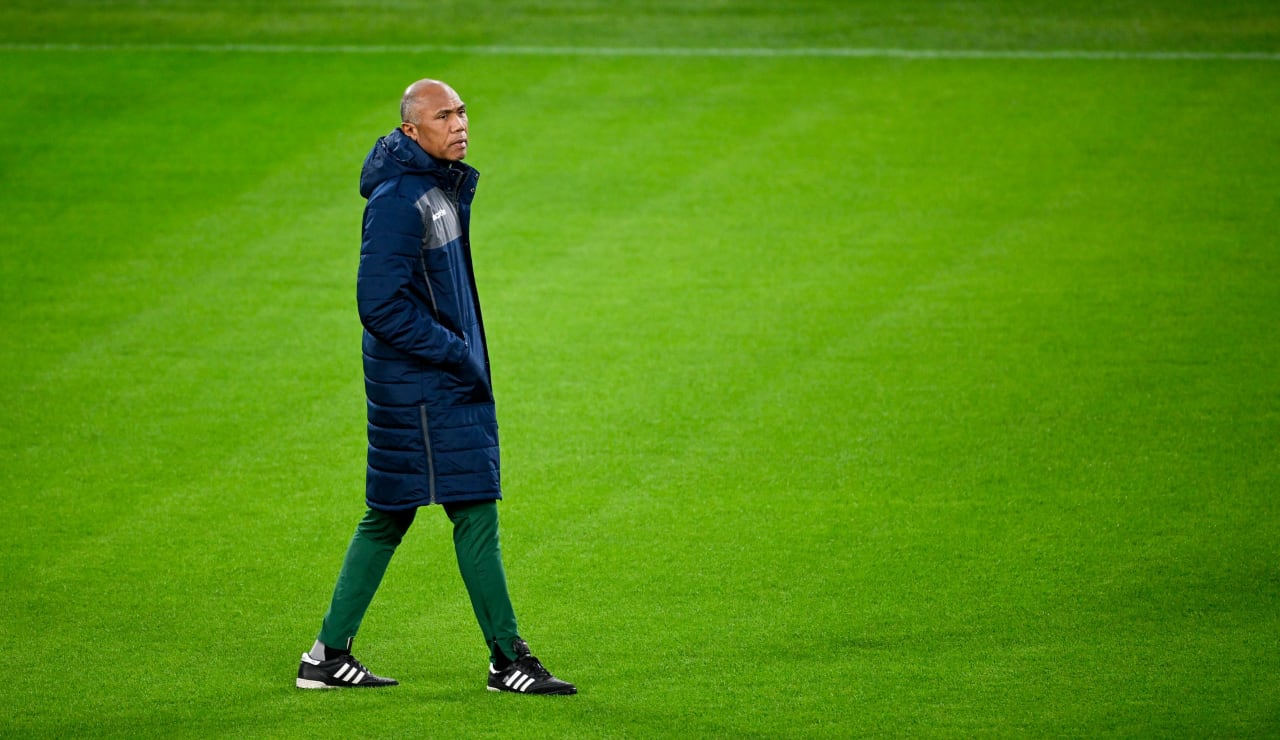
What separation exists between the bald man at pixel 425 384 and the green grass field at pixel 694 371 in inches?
11.6

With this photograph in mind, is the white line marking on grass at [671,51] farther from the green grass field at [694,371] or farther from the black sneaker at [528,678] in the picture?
the black sneaker at [528,678]

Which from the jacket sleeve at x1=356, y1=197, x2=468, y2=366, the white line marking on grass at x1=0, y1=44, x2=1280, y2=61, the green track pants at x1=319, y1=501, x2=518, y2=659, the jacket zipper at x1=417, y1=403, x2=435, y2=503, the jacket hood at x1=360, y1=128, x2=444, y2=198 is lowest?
the green track pants at x1=319, y1=501, x2=518, y2=659

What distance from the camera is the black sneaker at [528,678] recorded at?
539 centimetres

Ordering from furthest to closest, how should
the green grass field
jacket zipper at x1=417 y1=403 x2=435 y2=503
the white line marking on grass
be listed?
the white line marking on grass, the green grass field, jacket zipper at x1=417 y1=403 x2=435 y2=503

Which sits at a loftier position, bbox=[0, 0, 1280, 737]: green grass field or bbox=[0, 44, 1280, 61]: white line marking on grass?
bbox=[0, 44, 1280, 61]: white line marking on grass

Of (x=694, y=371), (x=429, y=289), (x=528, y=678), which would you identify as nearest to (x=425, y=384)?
(x=429, y=289)

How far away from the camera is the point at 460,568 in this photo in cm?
536

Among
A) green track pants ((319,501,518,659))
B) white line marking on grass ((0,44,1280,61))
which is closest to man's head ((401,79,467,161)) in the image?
green track pants ((319,501,518,659))

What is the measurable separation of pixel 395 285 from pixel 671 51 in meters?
11.5

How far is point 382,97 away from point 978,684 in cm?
1033

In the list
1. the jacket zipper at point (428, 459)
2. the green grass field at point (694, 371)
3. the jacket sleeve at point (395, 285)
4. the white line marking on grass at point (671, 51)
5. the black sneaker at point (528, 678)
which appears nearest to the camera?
the jacket sleeve at point (395, 285)

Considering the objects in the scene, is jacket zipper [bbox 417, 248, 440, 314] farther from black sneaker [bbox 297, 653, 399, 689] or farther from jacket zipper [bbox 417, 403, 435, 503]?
black sneaker [bbox 297, 653, 399, 689]

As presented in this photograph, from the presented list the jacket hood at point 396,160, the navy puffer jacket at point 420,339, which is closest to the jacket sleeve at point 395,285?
the navy puffer jacket at point 420,339

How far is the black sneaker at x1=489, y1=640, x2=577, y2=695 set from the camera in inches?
212
